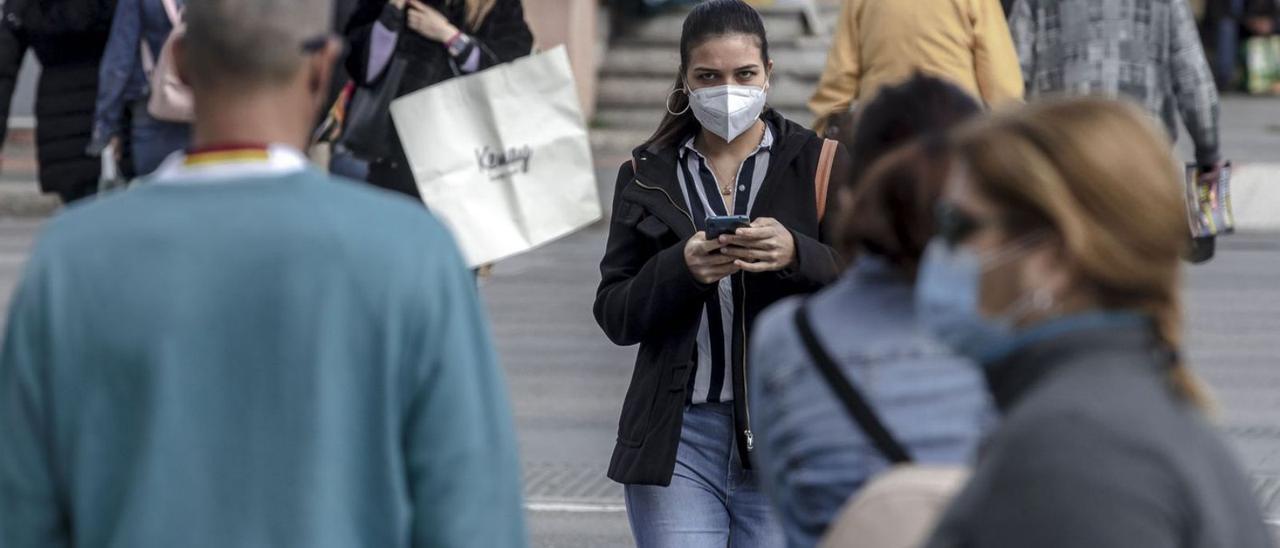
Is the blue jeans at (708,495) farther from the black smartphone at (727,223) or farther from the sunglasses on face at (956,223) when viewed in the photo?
the sunglasses on face at (956,223)

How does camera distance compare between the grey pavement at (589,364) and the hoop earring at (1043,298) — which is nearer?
the hoop earring at (1043,298)

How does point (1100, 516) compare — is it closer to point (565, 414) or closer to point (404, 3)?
point (404, 3)

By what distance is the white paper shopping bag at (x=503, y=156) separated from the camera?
22.9 feet

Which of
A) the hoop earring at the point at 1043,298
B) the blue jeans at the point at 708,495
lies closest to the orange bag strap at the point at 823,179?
the blue jeans at the point at 708,495

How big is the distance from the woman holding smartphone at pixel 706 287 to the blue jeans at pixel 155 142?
419cm

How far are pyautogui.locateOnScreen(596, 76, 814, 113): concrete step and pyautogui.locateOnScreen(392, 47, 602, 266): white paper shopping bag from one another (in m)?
11.5

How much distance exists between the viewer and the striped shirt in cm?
422

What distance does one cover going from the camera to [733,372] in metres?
4.21

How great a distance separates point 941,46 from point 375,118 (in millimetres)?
1974

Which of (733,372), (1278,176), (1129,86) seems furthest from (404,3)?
(1278,176)

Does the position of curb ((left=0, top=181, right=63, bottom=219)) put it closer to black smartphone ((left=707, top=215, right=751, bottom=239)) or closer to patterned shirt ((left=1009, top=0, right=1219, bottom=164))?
patterned shirt ((left=1009, top=0, right=1219, bottom=164))

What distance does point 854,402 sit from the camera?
8.41 feet

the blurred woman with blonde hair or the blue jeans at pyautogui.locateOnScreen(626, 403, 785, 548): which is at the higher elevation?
the blurred woman with blonde hair

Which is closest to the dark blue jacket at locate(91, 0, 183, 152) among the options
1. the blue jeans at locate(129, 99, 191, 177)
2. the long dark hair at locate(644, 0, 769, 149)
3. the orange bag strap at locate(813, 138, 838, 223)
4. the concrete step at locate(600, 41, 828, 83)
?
the blue jeans at locate(129, 99, 191, 177)
